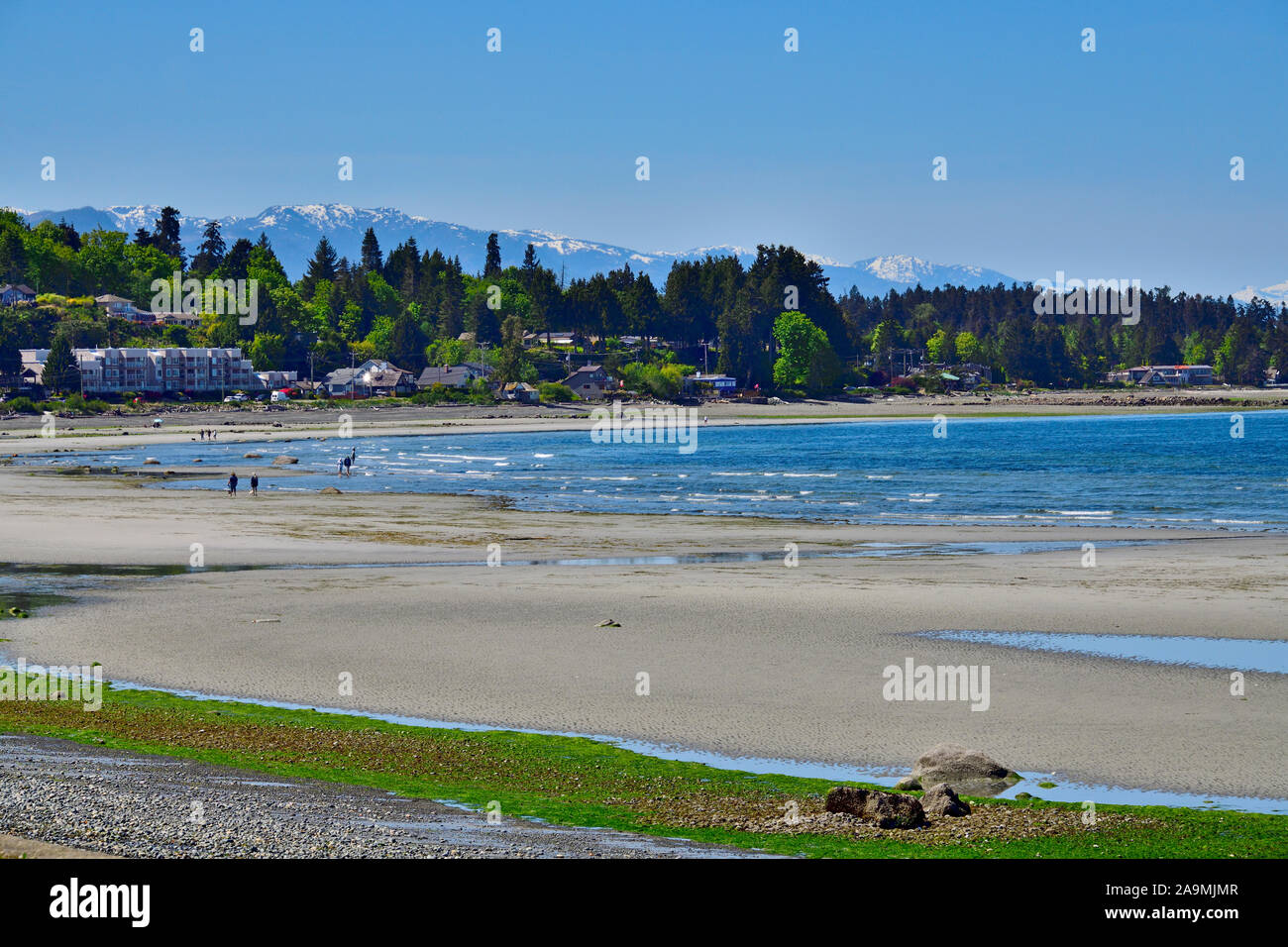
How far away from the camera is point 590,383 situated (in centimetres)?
16838

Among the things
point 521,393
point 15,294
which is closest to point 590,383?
point 521,393

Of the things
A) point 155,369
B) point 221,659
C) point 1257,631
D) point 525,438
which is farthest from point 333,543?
point 155,369

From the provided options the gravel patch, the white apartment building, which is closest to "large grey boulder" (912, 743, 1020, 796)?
the gravel patch

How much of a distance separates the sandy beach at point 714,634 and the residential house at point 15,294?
510 feet

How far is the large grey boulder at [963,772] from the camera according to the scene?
1245 cm

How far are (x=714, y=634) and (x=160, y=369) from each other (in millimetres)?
139460

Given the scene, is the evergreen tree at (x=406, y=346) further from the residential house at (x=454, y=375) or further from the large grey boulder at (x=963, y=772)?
the large grey boulder at (x=963, y=772)

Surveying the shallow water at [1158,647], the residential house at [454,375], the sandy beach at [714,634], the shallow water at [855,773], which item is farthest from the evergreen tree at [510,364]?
the shallow water at [855,773]

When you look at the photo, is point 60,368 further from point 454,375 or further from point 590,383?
point 590,383

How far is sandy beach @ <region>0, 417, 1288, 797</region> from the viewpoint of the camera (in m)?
15.2

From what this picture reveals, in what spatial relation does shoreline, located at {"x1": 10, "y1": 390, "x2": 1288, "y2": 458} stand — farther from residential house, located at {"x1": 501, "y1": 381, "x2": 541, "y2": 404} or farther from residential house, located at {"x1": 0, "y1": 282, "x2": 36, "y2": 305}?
residential house, located at {"x1": 0, "y1": 282, "x2": 36, "y2": 305}

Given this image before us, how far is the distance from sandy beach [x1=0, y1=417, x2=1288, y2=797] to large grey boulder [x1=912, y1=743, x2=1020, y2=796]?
1118 millimetres

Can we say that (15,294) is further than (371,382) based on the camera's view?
Yes

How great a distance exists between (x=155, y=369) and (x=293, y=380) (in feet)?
89.6
